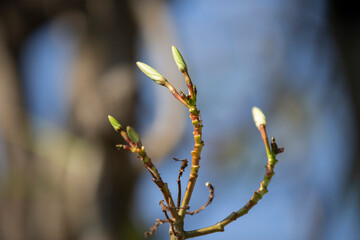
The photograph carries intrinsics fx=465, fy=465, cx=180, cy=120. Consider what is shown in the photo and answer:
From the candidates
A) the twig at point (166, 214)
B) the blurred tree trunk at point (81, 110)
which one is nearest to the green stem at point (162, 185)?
the twig at point (166, 214)

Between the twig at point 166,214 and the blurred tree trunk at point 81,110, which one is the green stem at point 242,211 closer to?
the twig at point 166,214

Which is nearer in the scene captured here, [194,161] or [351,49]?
[194,161]

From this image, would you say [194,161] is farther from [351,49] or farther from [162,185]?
[351,49]

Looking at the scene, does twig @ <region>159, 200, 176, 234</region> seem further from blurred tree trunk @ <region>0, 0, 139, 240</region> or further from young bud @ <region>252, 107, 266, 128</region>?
blurred tree trunk @ <region>0, 0, 139, 240</region>

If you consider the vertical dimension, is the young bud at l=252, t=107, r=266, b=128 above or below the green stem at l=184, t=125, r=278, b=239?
above

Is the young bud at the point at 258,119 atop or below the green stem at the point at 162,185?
atop

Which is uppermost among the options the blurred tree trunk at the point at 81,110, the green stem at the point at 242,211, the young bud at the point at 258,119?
the blurred tree trunk at the point at 81,110

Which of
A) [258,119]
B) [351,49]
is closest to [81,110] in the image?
[351,49]

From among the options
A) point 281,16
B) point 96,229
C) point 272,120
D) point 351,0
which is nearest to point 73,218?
point 96,229

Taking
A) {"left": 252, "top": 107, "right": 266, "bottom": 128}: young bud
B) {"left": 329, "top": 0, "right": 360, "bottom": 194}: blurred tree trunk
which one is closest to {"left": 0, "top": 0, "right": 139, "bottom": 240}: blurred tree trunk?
{"left": 329, "top": 0, "right": 360, "bottom": 194}: blurred tree trunk

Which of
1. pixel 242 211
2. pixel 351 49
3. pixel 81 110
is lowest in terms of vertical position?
pixel 242 211

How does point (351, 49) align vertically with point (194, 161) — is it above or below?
above

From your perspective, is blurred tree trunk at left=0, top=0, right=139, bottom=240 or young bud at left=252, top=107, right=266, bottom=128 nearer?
young bud at left=252, top=107, right=266, bottom=128

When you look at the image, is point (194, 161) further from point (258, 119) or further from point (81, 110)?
point (81, 110)
